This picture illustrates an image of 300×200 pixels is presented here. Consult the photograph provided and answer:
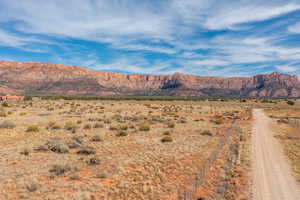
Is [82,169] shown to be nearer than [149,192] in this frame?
No

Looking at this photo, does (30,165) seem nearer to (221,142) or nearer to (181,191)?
(181,191)

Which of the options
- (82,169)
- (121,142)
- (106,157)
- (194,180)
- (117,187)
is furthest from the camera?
(121,142)

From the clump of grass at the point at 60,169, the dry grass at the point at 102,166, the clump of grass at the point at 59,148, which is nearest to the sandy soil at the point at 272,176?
the dry grass at the point at 102,166

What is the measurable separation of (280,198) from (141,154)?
6562 millimetres

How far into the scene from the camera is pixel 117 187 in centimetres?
714

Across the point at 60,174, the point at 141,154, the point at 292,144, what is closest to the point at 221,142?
the point at 292,144

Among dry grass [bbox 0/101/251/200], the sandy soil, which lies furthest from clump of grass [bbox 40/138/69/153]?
the sandy soil

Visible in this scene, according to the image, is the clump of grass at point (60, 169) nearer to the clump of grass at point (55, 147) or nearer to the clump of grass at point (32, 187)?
the clump of grass at point (32, 187)

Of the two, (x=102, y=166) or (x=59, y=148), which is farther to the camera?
(x=59, y=148)

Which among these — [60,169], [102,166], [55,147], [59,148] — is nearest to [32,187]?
[60,169]

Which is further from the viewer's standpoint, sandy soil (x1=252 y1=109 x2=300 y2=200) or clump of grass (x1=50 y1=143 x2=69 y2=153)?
clump of grass (x1=50 y1=143 x2=69 y2=153)

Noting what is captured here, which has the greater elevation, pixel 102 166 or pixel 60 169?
pixel 60 169

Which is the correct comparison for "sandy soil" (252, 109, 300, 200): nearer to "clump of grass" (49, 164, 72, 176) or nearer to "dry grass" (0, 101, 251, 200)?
"dry grass" (0, 101, 251, 200)

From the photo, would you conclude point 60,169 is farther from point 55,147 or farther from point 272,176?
point 272,176
